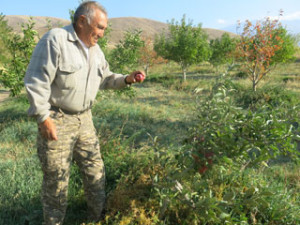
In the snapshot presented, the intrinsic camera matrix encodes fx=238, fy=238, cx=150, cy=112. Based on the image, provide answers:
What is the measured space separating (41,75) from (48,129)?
0.42 meters

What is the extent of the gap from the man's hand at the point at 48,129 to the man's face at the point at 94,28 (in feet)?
2.43

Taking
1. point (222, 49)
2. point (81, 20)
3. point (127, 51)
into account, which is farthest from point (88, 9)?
point (222, 49)

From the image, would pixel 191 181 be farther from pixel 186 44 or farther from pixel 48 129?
pixel 186 44

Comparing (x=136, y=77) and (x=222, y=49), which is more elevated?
(x=222, y=49)

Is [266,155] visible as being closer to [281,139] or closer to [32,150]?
[281,139]

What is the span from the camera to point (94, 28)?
197 cm

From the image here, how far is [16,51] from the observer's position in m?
5.94

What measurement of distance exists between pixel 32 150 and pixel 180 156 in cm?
312

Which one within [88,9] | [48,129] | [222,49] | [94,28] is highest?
[222,49]

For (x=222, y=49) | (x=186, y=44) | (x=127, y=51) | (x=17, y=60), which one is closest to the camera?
(x=17, y=60)

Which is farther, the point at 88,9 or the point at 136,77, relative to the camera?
the point at 136,77

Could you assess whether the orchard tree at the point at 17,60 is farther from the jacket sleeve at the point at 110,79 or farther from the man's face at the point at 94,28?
the man's face at the point at 94,28

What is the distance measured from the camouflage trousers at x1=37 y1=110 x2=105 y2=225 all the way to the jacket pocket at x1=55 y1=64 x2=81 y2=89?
253 mm

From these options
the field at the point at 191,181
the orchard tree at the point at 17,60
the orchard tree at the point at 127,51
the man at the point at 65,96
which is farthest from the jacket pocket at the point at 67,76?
the orchard tree at the point at 127,51
